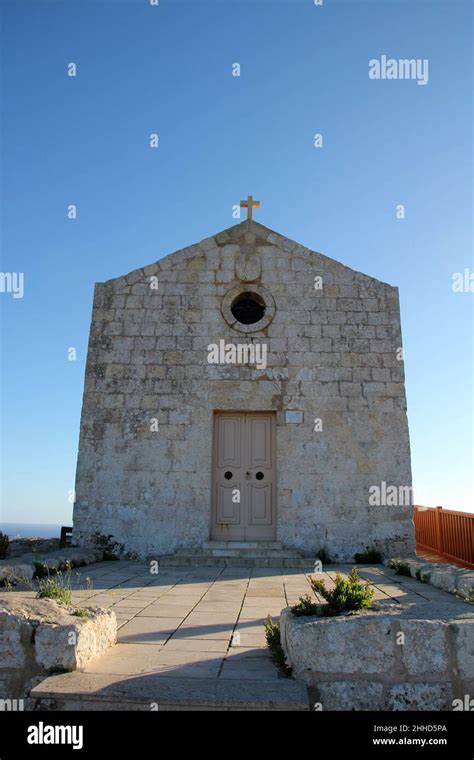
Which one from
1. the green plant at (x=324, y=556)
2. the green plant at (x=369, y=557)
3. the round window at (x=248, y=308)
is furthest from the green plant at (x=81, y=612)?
the round window at (x=248, y=308)

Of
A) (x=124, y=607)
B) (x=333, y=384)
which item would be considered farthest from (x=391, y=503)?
(x=124, y=607)

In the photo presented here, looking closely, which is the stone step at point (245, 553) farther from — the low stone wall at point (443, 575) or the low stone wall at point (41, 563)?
the low stone wall at point (443, 575)

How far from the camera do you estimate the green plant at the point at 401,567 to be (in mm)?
7061

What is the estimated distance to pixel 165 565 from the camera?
26.5ft

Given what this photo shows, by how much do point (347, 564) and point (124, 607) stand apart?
456 centimetres

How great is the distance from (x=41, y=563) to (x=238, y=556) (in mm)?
2995

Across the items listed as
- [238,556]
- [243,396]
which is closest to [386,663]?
[238,556]

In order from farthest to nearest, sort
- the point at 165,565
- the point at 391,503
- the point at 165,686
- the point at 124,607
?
the point at 391,503 < the point at 165,565 < the point at 124,607 < the point at 165,686

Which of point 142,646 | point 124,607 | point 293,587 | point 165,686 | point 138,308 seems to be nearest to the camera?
point 165,686

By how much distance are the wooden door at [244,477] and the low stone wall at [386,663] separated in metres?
5.75

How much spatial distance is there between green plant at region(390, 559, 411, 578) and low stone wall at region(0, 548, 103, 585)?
171 inches

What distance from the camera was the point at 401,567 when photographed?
7.20 m

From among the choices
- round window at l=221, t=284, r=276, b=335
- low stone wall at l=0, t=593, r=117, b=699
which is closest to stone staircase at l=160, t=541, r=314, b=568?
round window at l=221, t=284, r=276, b=335

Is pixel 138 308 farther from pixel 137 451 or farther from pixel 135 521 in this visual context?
pixel 135 521
